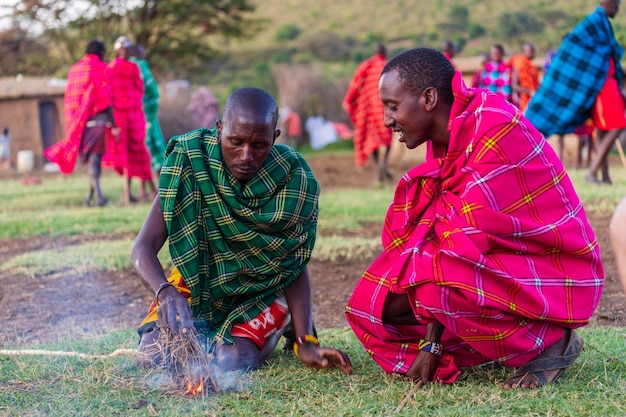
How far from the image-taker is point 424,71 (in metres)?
2.89

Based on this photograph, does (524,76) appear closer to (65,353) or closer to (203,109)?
(203,109)

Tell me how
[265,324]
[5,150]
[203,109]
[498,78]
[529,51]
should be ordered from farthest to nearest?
[5,150] → [203,109] → [529,51] → [498,78] → [265,324]

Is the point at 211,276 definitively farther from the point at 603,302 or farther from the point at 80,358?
the point at 603,302

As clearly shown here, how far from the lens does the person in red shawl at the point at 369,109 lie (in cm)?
1125

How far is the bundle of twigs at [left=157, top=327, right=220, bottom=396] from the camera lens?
2.82 metres

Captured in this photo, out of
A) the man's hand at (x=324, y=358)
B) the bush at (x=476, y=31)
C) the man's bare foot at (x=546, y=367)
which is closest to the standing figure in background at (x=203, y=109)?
the man's hand at (x=324, y=358)

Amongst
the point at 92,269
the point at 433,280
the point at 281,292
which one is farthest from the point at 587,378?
the point at 92,269

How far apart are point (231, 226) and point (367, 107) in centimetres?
861

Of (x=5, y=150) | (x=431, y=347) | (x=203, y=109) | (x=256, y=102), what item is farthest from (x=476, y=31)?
(x=431, y=347)

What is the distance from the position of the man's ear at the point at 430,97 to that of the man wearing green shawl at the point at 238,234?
0.62 metres

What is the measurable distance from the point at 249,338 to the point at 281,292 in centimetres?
25

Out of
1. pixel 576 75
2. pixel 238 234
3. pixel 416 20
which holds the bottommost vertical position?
pixel 238 234

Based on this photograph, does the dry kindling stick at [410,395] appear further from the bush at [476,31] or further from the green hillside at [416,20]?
the bush at [476,31]

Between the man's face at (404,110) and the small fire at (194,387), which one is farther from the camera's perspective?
the man's face at (404,110)
